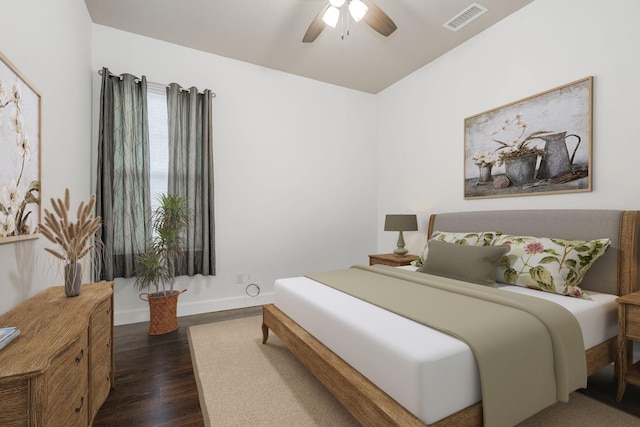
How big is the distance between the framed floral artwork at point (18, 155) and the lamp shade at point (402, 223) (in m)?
Answer: 3.11

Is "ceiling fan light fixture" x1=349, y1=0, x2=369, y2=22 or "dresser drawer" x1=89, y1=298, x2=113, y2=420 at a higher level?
"ceiling fan light fixture" x1=349, y1=0, x2=369, y2=22

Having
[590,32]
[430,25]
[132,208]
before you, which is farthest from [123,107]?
[590,32]

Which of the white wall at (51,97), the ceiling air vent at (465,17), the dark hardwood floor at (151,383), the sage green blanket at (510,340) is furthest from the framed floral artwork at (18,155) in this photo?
the ceiling air vent at (465,17)

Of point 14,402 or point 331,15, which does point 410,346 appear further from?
point 331,15

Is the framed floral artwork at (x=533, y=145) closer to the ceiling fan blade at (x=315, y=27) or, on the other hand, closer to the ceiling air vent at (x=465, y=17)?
the ceiling air vent at (x=465, y=17)

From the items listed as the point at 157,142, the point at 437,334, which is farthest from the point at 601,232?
the point at 157,142

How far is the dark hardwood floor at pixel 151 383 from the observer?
5.58 ft

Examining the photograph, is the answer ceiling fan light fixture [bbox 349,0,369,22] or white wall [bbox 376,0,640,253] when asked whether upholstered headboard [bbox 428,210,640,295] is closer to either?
white wall [bbox 376,0,640,253]

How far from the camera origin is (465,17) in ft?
9.56

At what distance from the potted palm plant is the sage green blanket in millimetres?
2059

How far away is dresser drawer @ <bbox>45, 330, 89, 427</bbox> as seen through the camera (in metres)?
1.03

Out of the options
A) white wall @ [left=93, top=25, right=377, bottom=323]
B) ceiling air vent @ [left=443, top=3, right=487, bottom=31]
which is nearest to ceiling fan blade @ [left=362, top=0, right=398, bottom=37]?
ceiling air vent @ [left=443, top=3, right=487, bottom=31]

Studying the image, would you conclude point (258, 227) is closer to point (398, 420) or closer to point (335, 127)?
point (335, 127)

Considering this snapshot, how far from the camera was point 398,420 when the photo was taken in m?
1.17
